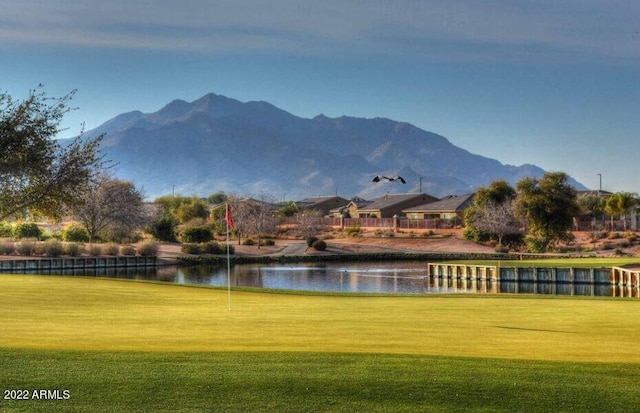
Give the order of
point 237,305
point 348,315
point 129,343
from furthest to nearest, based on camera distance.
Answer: point 237,305
point 348,315
point 129,343

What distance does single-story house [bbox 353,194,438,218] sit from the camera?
5290 inches

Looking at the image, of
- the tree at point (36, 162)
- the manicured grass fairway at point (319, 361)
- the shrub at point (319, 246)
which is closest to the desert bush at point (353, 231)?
the shrub at point (319, 246)

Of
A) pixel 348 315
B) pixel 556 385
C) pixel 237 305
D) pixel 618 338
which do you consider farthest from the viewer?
pixel 237 305

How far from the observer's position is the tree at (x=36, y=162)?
93.4ft

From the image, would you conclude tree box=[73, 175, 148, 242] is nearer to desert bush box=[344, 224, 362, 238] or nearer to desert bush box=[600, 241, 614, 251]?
desert bush box=[344, 224, 362, 238]

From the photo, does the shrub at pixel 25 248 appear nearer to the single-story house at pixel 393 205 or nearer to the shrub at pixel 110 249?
the shrub at pixel 110 249

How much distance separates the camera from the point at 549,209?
8569cm

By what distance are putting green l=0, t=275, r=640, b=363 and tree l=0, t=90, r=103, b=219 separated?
4239 mm

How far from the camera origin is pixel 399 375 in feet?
40.7

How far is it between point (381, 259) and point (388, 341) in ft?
235

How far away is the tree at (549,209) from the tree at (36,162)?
211ft

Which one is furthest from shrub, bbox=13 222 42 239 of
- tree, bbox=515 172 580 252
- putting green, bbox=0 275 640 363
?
putting green, bbox=0 275 640 363

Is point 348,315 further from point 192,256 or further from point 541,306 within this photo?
point 192,256

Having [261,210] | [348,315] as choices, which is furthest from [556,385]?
[261,210]
